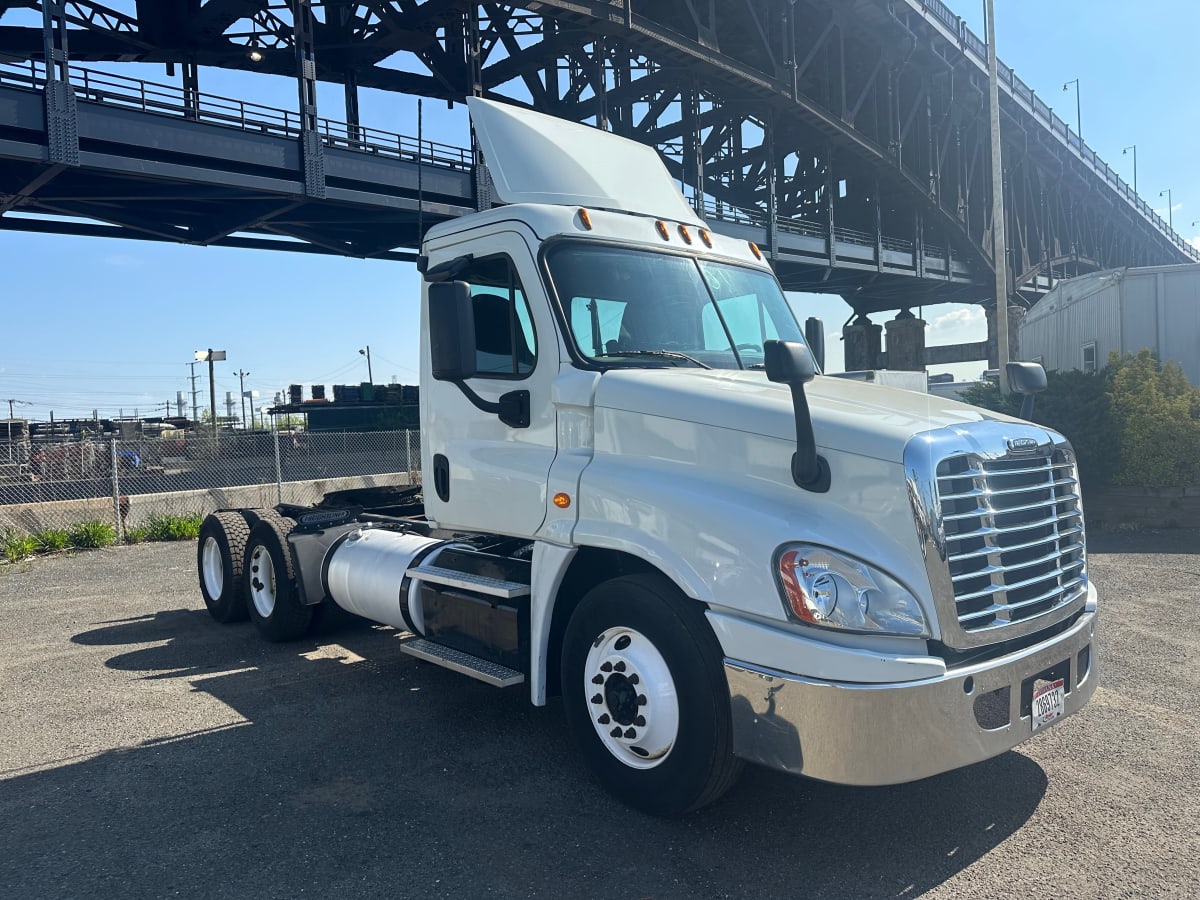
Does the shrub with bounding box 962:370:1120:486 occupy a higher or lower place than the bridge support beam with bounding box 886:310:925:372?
lower

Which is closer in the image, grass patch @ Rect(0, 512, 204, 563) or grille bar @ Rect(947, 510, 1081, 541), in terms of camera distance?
grille bar @ Rect(947, 510, 1081, 541)

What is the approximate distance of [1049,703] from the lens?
12.1ft

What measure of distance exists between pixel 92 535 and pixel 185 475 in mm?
11833

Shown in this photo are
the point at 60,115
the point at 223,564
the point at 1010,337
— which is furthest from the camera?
the point at 1010,337

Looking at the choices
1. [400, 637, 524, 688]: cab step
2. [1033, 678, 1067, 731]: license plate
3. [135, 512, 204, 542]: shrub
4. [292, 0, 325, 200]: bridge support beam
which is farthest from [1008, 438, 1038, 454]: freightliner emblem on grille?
[292, 0, 325, 200]: bridge support beam

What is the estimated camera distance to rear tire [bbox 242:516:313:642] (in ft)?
22.6

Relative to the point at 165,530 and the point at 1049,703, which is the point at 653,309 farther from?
the point at 165,530

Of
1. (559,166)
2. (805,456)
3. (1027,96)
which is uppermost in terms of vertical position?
(1027,96)

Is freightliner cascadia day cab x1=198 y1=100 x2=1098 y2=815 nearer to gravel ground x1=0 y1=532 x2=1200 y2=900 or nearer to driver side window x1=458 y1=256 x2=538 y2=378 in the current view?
driver side window x1=458 y1=256 x2=538 y2=378

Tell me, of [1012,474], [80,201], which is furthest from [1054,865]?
[80,201]

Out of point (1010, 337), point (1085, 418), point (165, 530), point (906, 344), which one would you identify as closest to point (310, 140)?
point (165, 530)

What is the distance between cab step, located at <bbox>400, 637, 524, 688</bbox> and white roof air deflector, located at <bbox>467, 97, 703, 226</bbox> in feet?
8.35

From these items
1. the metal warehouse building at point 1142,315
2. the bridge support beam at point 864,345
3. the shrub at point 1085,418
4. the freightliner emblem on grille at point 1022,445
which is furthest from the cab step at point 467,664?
the bridge support beam at point 864,345

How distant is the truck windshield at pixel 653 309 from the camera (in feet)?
14.6
